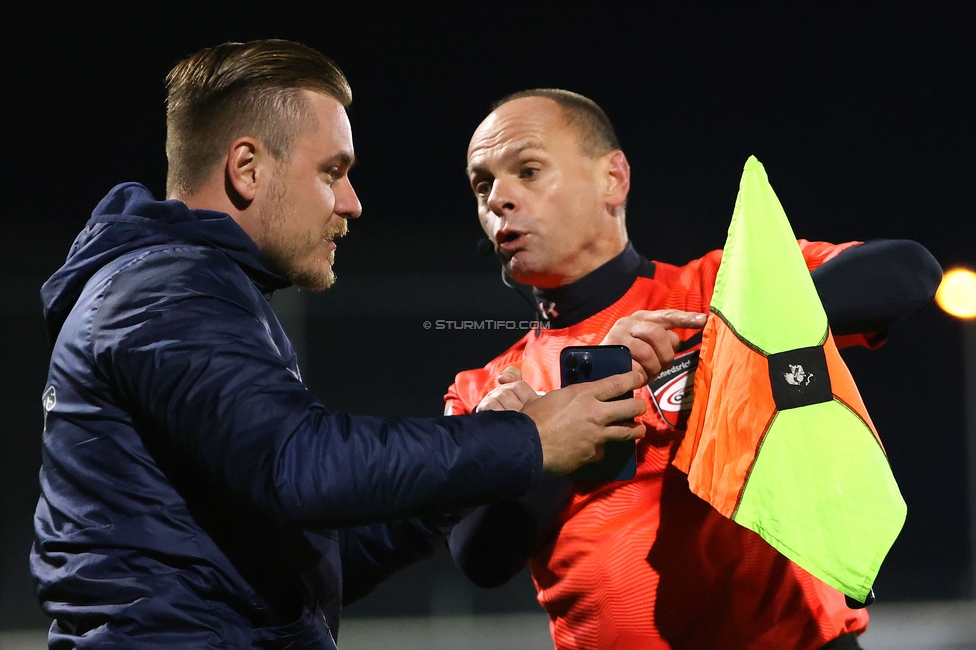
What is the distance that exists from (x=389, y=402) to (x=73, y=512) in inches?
82.2

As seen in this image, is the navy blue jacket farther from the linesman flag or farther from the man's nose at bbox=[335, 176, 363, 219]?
the linesman flag

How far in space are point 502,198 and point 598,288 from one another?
194 millimetres

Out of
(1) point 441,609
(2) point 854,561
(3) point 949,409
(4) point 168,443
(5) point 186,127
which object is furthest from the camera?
(3) point 949,409

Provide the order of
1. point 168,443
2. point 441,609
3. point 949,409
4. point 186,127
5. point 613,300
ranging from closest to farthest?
point 168,443
point 186,127
point 613,300
point 441,609
point 949,409

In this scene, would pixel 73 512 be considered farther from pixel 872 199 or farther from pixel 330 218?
pixel 872 199

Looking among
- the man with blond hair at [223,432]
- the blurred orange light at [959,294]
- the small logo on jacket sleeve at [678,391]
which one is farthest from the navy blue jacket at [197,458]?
the blurred orange light at [959,294]

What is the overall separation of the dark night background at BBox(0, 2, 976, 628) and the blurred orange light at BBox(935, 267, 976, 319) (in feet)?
0.14

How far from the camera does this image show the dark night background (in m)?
2.95

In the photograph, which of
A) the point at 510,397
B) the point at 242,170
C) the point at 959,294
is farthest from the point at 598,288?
the point at 959,294

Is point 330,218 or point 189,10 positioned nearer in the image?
point 330,218

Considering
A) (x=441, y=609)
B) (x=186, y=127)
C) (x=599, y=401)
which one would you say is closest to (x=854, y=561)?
(x=599, y=401)

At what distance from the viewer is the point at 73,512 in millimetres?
862

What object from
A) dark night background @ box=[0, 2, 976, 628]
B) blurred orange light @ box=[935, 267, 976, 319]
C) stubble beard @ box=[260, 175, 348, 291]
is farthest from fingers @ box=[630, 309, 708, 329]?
blurred orange light @ box=[935, 267, 976, 319]

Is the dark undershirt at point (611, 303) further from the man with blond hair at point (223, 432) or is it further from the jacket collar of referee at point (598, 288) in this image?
the man with blond hair at point (223, 432)
